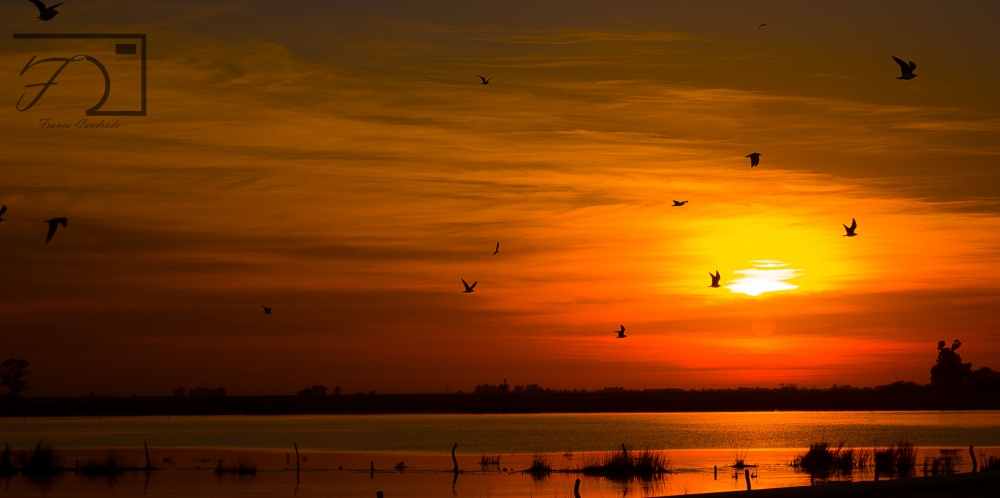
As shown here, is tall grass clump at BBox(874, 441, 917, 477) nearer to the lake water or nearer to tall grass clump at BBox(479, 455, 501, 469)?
the lake water

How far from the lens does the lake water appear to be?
44.4m

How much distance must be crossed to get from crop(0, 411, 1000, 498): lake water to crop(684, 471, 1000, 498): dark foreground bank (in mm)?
18699

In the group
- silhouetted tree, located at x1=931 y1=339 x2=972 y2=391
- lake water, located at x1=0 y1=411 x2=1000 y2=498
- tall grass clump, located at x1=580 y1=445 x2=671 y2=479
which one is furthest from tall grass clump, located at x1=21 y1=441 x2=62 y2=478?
silhouetted tree, located at x1=931 y1=339 x2=972 y2=391

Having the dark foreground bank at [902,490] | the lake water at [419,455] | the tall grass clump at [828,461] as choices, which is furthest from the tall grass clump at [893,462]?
the dark foreground bank at [902,490]

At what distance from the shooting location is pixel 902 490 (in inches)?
868

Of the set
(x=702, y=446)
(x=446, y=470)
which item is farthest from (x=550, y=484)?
(x=702, y=446)

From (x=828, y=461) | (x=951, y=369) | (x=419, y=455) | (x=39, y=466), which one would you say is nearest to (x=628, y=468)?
(x=828, y=461)

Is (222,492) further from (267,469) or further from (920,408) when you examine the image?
(920,408)

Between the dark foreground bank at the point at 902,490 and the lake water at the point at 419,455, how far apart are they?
18699 millimetres

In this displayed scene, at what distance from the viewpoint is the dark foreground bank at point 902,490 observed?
21109 mm

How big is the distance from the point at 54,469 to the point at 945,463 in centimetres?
4229

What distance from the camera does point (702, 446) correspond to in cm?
7450

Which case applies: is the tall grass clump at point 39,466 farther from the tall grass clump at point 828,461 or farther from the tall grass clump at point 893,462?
the tall grass clump at point 893,462

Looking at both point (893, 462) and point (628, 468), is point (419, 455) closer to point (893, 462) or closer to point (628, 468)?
point (628, 468)
